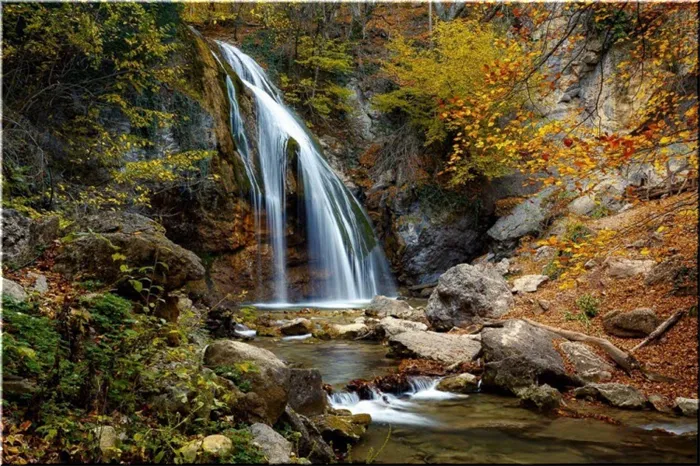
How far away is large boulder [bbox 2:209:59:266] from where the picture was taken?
4672 millimetres

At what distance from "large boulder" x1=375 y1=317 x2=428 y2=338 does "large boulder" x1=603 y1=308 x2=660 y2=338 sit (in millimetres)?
3366

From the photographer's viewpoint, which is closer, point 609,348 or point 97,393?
point 97,393

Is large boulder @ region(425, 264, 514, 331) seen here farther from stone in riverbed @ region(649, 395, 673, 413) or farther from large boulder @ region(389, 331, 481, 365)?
stone in riverbed @ region(649, 395, 673, 413)

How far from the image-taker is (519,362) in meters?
6.07

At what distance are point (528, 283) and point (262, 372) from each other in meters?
8.50

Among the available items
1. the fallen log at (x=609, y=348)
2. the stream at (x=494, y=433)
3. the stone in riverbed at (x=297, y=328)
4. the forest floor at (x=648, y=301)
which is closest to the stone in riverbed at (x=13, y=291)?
the stream at (x=494, y=433)

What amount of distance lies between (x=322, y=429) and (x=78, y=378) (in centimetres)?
228

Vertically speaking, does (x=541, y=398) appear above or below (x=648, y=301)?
below

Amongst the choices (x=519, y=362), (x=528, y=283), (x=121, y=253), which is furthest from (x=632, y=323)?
(x=121, y=253)

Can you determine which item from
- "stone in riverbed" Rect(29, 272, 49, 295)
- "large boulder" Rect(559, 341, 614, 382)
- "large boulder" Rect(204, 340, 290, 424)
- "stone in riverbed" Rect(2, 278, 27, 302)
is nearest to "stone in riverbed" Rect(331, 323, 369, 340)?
"large boulder" Rect(559, 341, 614, 382)

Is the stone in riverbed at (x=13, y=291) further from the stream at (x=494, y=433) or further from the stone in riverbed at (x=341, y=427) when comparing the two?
the stream at (x=494, y=433)

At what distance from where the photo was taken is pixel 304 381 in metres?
4.92

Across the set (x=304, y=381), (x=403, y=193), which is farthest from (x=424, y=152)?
(x=304, y=381)

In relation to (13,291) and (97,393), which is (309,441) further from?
(13,291)
